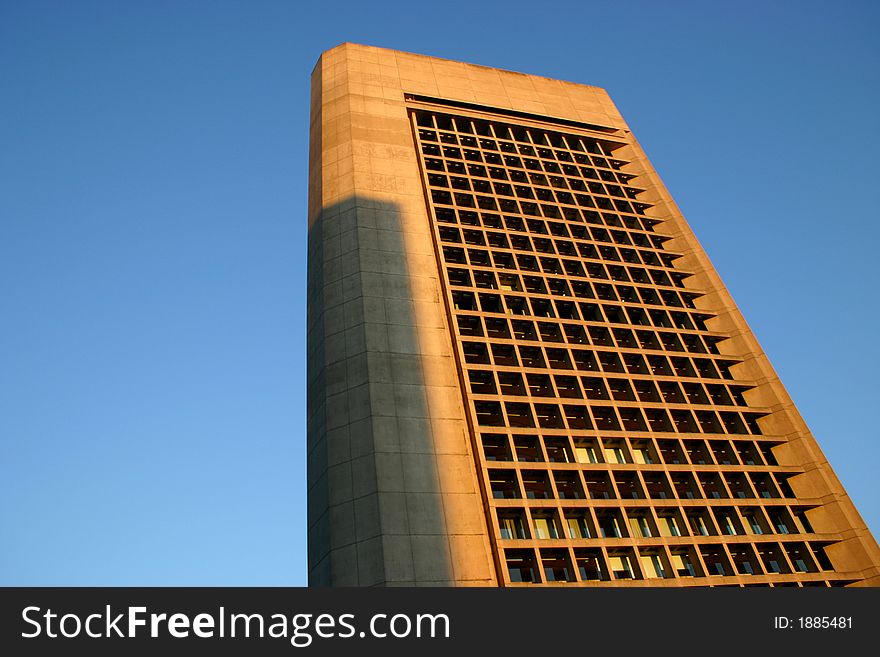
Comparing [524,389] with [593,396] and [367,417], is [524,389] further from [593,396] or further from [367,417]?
[367,417]

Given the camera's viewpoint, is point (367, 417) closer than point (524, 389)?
Yes

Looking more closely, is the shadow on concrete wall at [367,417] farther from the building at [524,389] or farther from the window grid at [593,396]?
the window grid at [593,396]

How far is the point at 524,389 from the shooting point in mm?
36281

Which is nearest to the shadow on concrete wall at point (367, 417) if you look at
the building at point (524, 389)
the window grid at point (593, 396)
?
the building at point (524, 389)

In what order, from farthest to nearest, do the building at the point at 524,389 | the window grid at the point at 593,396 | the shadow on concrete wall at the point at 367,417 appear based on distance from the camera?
1. the window grid at the point at 593,396
2. the building at the point at 524,389
3. the shadow on concrete wall at the point at 367,417

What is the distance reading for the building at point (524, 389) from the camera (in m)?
30.8

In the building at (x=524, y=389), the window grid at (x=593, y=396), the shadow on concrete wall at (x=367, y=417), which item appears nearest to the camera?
the shadow on concrete wall at (x=367, y=417)

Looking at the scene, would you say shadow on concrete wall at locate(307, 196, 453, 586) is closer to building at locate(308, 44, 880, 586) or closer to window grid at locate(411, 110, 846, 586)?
building at locate(308, 44, 880, 586)

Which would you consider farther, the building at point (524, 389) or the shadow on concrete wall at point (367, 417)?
the building at point (524, 389)

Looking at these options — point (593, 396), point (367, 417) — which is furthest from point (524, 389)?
point (367, 417)

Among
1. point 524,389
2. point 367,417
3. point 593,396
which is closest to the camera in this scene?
point 367,417
